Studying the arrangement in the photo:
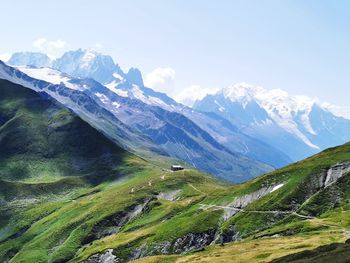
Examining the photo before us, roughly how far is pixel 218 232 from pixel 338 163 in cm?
5251

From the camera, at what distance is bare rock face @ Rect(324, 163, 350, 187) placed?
180000 millimetres

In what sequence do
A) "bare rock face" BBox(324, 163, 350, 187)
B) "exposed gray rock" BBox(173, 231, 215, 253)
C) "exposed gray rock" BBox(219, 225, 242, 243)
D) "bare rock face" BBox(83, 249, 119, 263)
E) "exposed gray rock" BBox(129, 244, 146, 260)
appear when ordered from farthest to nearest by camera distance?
1. "bare rock face" BBox(83, 249, 119, 263)
2. "exposed gray rock" BBox(129, 244, 146, 260)
3. "bare rock face" BBox(324, 163, 350, 187)
4. "exposed gray rock" BBox(173, 231, 215, 253)
5. "exposed gray rock" BBox(219, 225, 242, 243)

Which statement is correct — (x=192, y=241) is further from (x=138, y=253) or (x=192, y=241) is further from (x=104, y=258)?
(x=104, y=258)

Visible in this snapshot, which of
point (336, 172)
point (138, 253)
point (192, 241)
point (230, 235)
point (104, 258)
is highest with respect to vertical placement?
point (336, 172)

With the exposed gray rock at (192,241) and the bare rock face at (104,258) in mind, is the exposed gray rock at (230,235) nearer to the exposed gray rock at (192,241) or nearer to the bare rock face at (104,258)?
the exposed gray rock at (192,241)

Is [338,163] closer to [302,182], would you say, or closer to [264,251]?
[302,182]

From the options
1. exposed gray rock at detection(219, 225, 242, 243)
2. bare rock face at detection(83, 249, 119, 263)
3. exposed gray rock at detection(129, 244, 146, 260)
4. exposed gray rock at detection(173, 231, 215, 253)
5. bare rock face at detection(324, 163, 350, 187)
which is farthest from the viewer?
bare rock face at detection(83, 249, 119, 263)

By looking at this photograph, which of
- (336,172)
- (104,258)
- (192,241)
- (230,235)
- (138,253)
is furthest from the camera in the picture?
(104,258)

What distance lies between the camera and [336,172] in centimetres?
18350

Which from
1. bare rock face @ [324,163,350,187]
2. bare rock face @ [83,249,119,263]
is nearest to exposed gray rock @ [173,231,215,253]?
bare rock face @ [83,249,119,263]

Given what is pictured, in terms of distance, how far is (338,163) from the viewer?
187375mm

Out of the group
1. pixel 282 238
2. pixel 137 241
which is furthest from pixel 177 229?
pixel 282 238

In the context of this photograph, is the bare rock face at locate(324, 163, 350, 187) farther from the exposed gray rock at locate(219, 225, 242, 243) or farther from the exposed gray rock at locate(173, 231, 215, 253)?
the exposed gray rock at locate(173, 231, 215, 253)

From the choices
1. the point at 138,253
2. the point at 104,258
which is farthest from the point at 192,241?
the point at 104,258
